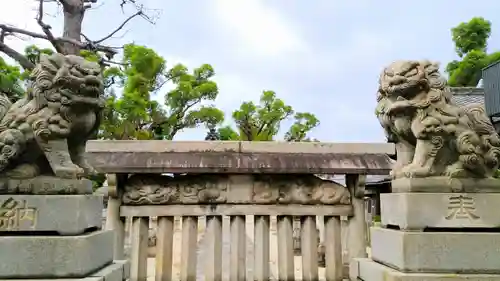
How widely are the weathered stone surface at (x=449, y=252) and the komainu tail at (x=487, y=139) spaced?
67 centimetres

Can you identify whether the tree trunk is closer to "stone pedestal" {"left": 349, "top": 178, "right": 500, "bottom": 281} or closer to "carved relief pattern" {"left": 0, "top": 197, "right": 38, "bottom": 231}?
"carved relief pattern" {"left": 0, "top": 197, "right": 38, "bottom": 231}

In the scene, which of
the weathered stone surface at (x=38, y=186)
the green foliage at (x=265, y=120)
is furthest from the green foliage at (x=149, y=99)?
the weathered stone surface at (x=38, y=186)

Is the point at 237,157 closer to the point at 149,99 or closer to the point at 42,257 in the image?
the point at 42,257

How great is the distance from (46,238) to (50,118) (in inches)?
41.3

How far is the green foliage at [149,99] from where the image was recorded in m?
20.5

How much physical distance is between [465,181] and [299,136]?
2609 centimetres

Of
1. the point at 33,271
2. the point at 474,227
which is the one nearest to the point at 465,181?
the point at 474,227

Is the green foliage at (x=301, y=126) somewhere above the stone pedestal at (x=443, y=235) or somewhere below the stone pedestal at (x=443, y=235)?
above

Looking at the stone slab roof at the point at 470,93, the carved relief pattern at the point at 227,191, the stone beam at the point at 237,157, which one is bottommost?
the carved relief pattern at the point at 227,191

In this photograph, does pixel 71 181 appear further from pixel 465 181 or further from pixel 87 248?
pixel 465 181

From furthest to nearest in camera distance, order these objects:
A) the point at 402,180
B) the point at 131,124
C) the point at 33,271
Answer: the point at 131,124 < the point at 402,180 < the point at 33,271

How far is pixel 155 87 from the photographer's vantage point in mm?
23391

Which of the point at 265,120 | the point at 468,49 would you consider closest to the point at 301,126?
the point at 265,120

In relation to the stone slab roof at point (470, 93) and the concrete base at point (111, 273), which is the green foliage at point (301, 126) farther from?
the concrete base at point (111, 273)
